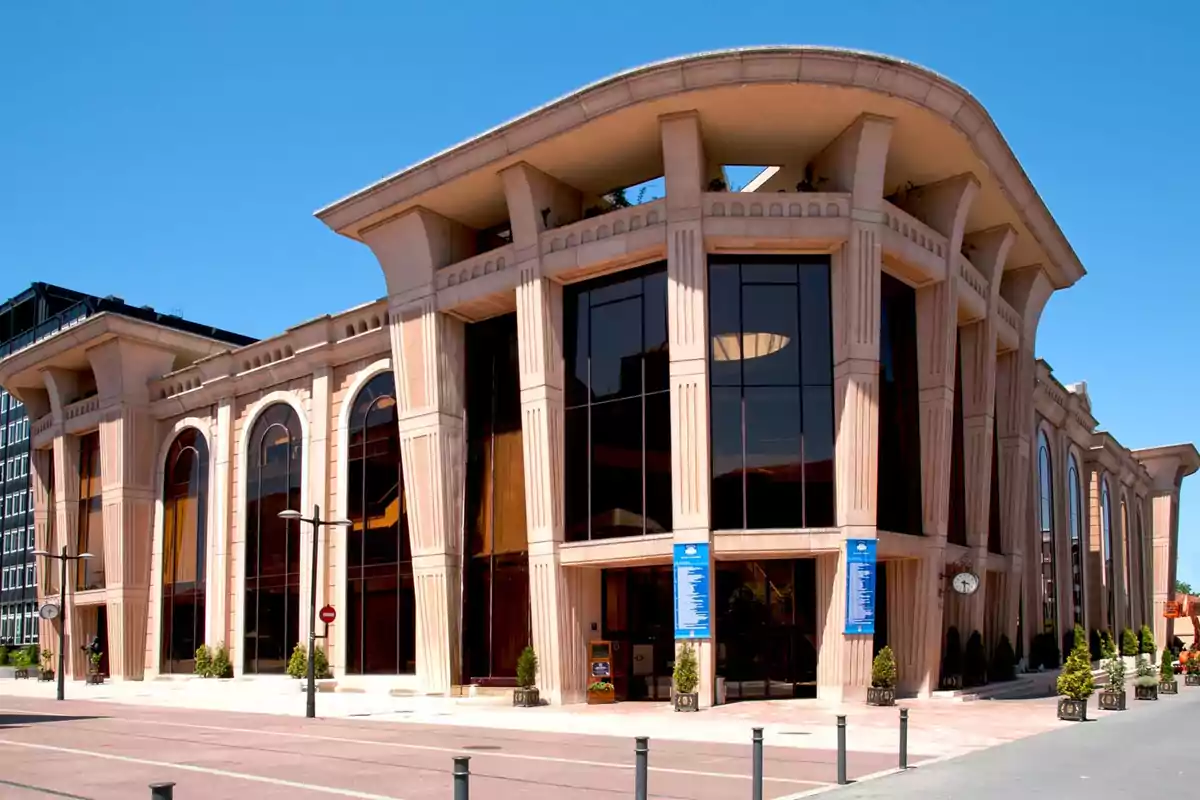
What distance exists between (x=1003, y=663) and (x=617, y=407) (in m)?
16.7

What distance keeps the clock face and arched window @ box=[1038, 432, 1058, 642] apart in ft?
54.3

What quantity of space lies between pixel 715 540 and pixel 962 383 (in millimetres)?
13837

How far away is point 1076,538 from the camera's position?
190 ft

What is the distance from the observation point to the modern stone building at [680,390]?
1248 inches

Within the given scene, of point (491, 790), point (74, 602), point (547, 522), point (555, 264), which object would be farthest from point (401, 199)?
point (74, 602)

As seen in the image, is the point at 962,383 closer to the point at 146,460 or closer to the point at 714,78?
the point at 714,78

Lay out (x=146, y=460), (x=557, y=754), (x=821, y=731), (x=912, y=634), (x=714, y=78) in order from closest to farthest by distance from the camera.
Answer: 1. (x=557, y=754)
2. (x=821, y=731)
3. (x=714, y=78)
4. (x=912, y=634)
5. (x=146, y=460)

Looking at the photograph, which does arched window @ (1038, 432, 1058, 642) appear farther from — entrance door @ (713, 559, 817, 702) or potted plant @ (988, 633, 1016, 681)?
entrance door @ (713, 559, 817, 702)

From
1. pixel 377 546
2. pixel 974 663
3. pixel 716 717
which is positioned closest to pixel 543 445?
pixel 716 717

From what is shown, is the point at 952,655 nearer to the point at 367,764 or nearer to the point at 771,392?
the point at 771,392

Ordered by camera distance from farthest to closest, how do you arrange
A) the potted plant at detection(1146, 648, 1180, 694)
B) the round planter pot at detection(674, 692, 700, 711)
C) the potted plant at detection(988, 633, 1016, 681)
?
the potted plant at detection(988, 633, 1016, 681) → the potted plant at detection(1146, 648, 1180, 694) → the round planter pot at detection(674, 692, 700, 711)

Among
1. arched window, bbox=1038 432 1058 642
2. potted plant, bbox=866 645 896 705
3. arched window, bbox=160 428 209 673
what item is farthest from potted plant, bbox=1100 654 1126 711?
arched window, bbox=160 428 209 673

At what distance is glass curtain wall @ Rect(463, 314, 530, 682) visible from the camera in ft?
121

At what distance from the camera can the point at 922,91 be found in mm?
31312
